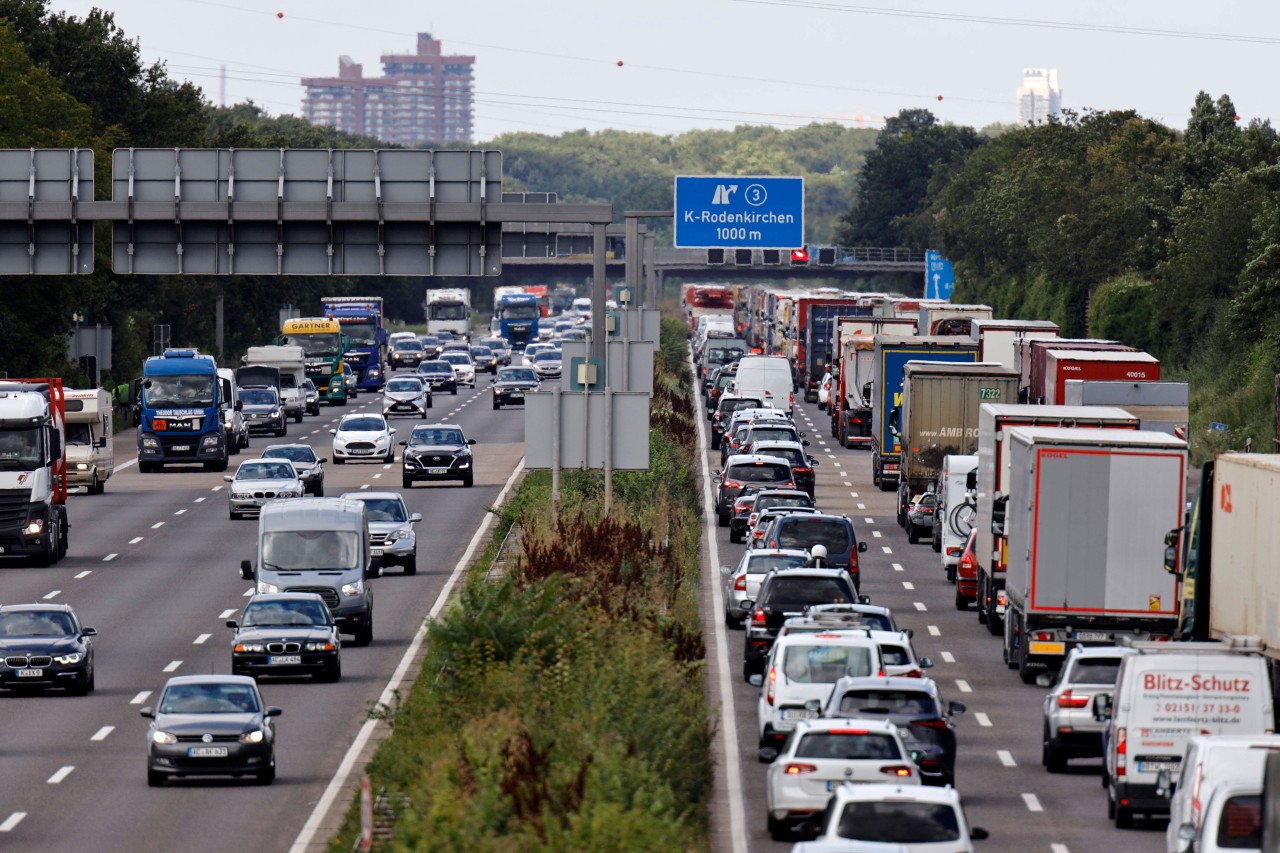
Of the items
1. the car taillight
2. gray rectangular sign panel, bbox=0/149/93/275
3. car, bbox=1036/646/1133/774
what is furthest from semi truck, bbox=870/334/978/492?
the car taillight

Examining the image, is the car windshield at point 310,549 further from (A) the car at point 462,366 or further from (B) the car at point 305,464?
(A) the car at point 462,366

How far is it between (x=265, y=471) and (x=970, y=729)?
30.7m

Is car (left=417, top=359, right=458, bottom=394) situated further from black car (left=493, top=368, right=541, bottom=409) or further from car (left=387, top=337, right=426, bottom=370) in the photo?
car (left=387, top=337, right=426, bottom=370)

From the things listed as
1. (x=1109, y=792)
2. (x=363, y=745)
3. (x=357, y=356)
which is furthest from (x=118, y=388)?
(x=1109, y=792)

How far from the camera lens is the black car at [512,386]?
10069cm

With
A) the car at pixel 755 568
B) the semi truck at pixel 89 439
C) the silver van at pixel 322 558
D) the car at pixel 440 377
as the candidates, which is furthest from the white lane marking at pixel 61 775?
the car at pixel 440 377

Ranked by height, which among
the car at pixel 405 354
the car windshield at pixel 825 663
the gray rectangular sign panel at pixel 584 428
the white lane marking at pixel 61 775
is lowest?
the car at pixel 405 354

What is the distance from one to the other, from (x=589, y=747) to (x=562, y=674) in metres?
4.97

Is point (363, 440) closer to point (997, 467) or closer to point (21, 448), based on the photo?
point (21, 448)

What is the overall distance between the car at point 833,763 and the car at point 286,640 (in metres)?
13.1

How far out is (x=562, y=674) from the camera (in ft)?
81.9

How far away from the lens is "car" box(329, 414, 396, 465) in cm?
7244

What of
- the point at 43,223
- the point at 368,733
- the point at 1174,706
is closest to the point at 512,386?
the point at 43,223

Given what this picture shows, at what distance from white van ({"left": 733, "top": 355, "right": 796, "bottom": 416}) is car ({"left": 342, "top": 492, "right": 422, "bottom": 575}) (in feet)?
127
